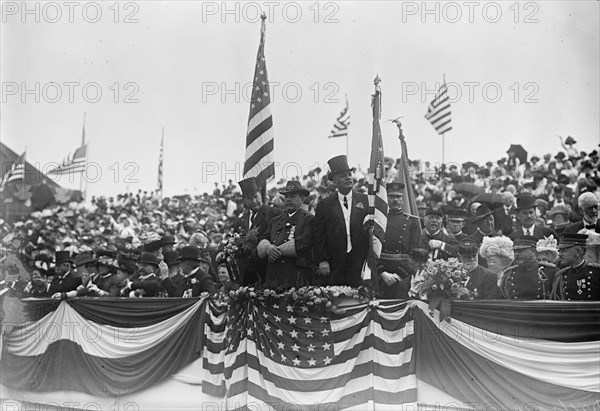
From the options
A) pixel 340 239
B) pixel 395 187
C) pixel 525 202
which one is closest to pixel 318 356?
pixel 340 239

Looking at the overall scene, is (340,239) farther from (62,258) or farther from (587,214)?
(62,258)

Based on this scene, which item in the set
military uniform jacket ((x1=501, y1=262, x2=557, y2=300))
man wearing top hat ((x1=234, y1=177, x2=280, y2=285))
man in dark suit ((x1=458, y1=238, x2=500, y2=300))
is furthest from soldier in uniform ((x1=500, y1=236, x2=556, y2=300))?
man wearing top hat ((x1=234, y1=177, x2=280, y2=285))

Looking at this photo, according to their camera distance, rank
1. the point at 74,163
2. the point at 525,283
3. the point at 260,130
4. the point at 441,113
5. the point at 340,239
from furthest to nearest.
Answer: the point at 74,163 < the point at 441,113 < the point at 260,130 < the point at 340,239 < the point at 525,283

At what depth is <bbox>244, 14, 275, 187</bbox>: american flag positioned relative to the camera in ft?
39.1

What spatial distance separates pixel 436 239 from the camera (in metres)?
12.3

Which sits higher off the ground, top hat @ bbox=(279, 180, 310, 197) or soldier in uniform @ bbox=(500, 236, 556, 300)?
top hat @ bbox=(279, 180, 310, 197)

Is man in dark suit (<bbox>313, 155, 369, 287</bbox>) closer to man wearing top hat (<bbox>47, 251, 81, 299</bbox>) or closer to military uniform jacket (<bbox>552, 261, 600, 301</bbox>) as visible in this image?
military uniform jacket (<bbox>552, 261, 600, 301</bbox>)

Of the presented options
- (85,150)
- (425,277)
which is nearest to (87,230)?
(85,150)

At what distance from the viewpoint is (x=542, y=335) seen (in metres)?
9.07

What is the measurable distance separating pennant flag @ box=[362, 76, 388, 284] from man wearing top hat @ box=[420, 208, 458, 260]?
1383 millimetres

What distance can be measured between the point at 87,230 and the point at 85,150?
5.35m

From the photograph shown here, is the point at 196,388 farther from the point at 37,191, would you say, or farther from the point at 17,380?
the point at 37,191

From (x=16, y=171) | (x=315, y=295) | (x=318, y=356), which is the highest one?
(x=16, y=171)

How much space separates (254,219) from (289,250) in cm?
104
